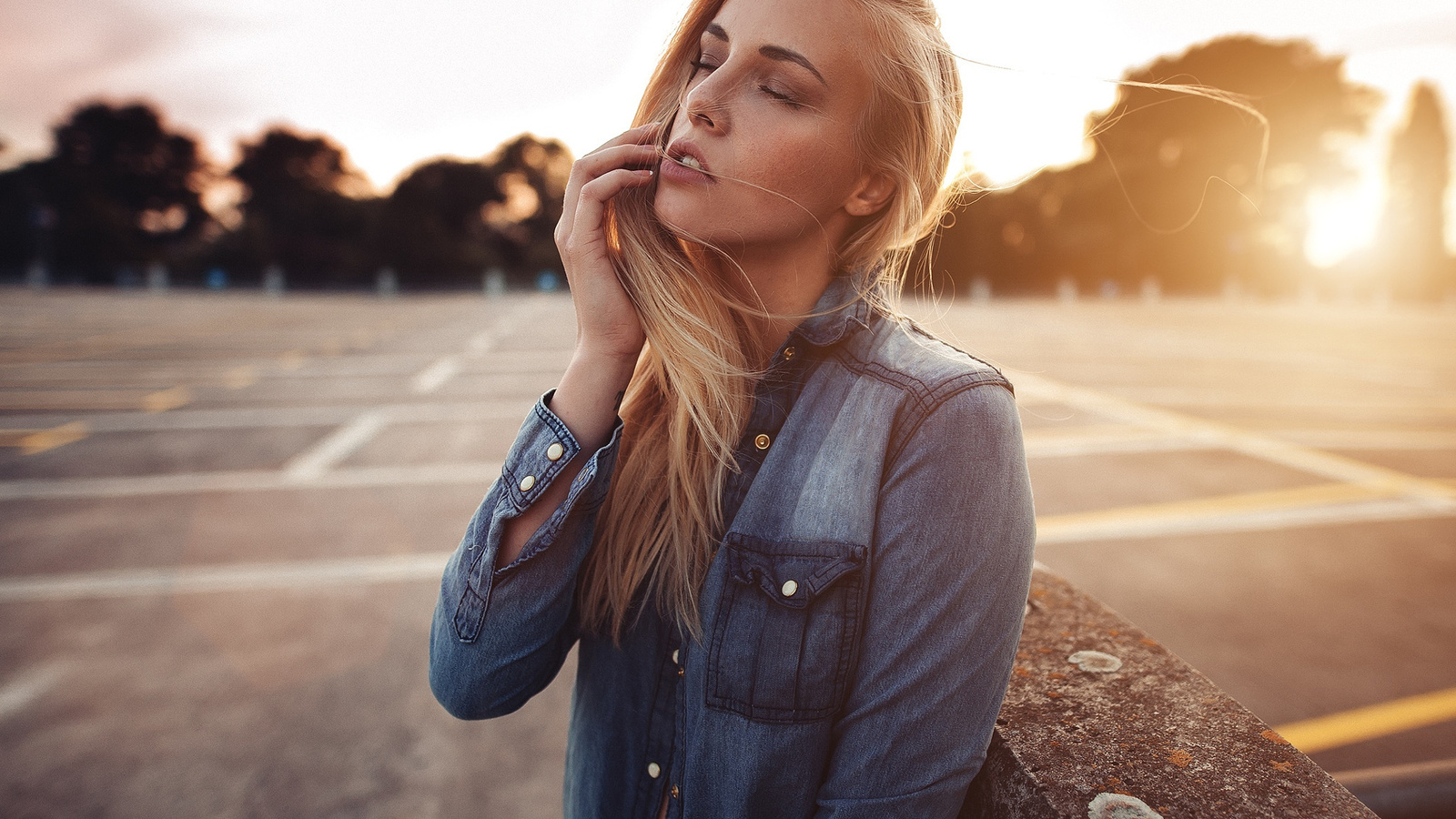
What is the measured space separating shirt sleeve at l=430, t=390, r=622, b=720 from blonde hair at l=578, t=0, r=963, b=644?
11 cm

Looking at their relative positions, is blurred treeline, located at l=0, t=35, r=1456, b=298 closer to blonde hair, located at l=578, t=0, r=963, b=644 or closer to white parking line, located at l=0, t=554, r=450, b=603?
white parking line, located at l=0, t=554, r=450, b=603

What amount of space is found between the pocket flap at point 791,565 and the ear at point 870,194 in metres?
0.66

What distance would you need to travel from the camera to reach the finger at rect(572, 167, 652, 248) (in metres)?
1.29

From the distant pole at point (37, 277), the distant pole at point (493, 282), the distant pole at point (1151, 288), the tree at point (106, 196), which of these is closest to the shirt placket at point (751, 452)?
the distant pole at point (493, 282)

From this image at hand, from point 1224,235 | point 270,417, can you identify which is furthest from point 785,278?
point 1224,235

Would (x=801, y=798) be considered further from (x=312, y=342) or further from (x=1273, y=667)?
(x=312, y=342)

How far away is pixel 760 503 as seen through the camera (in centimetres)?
123

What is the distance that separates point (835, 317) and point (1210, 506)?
228 inches

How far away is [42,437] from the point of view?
24.3 feet

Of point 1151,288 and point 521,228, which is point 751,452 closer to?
point 1151,288

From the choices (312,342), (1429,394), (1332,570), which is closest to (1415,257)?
(1429,394)

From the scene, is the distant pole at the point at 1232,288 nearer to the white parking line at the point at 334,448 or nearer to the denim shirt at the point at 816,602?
the white parking line at the point at 334,448

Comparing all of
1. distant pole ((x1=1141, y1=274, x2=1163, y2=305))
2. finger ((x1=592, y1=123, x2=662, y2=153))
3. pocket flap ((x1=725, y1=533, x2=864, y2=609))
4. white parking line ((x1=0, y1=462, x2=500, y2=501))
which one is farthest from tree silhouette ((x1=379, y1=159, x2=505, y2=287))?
pocket flap ((x1=725, y1=533, x2=864, y2=609))

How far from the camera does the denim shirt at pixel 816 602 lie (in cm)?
108
